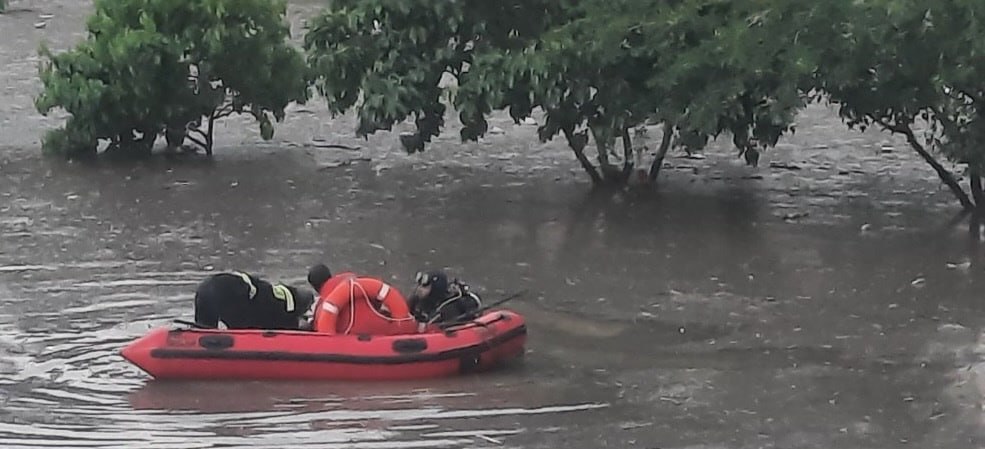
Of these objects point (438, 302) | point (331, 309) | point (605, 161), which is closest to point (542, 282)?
point (438, 302)

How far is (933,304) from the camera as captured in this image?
11312mm

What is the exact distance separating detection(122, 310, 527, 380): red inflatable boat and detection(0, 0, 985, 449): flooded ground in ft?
0.30

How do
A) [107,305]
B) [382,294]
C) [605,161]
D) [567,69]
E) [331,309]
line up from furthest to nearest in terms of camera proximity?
1. [605,161]
2. [567,69]
3. [107,305]
4. [382,294]
5. [331,309]

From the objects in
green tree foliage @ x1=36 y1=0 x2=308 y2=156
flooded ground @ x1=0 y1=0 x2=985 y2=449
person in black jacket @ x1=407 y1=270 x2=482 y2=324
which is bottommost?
flooded ground @ x1=0 y1=0 x2=985 y2=449

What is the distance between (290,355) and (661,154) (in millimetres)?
6254

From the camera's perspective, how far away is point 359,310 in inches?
382

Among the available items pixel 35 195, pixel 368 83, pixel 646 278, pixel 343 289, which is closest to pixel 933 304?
pixel 646 278

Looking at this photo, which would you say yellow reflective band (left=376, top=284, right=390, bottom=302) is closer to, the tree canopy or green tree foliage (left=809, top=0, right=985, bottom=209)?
the tree canopy

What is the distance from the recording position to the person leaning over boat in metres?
9.66

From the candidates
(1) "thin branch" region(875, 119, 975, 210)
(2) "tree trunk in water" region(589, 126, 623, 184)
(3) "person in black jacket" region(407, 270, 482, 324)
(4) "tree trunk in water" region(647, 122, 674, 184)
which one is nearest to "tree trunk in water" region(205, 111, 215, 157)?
(2) "tree trunk in water" region(589, 126, 623, 184)

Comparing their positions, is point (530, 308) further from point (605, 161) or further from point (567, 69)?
point (605, 161)

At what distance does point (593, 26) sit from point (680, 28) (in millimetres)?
738

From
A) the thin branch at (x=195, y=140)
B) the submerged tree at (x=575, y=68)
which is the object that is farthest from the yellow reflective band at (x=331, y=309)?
the thin branch at (x=195, y=140)

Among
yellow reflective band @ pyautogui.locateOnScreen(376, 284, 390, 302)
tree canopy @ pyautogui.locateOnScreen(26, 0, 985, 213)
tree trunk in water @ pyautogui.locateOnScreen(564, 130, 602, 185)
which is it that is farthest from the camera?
tree trunk in water @ pyautogui.locateOnScreen(564, 130, 602, 185)
